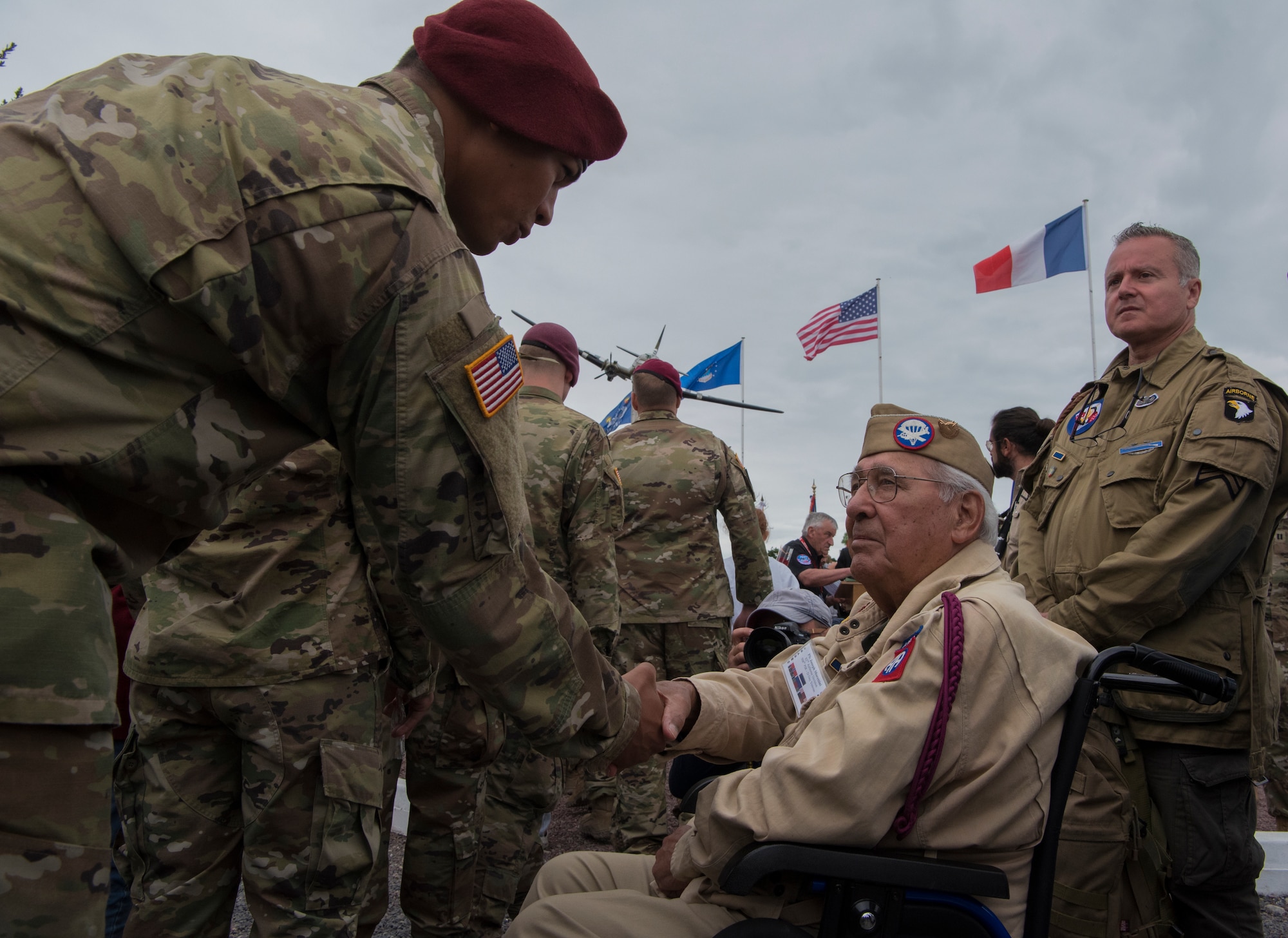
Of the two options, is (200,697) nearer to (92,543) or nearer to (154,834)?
(154,834)

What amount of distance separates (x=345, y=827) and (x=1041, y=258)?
1014 centimetres

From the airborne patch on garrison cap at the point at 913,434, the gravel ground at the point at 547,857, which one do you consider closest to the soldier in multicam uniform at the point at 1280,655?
the gravel ground at the point at 547,857

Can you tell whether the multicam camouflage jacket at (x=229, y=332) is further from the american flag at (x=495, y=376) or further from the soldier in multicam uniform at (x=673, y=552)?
the soldier in multicam uniform at (x=673, y=552)

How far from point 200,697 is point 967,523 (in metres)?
1.97

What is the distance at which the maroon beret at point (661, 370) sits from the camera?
529cm

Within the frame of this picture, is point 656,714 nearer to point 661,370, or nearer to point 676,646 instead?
point 676,646

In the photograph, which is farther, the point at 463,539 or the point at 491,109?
the point at 491,109

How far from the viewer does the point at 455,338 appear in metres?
1.28

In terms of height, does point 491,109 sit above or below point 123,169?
above

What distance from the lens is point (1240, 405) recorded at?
8.54ft

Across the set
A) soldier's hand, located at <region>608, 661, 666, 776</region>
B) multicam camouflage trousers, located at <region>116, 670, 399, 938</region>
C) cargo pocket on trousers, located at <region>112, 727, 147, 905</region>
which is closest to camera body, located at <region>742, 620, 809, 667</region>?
soldier's hand, located at <region>608, 661, 666, 776</region>

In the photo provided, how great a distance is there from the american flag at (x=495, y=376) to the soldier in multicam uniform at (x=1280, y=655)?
14.9 feet

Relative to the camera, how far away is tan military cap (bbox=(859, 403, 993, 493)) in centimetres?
233

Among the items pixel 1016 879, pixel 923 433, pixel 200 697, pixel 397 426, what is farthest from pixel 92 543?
pixel 923 433
